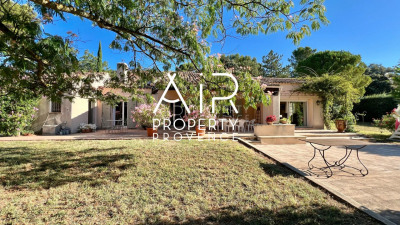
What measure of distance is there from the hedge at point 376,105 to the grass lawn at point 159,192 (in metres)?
26.8

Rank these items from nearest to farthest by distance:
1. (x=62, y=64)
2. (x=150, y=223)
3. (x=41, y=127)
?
1. (x=150, y=223)
2. (x=62, y=64)
3. (x=41, y=127)

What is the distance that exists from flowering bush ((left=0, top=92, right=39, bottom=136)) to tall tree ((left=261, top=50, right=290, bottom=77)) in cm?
4022

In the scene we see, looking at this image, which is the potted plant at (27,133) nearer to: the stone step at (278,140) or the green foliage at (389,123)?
the stone step at (278,140)

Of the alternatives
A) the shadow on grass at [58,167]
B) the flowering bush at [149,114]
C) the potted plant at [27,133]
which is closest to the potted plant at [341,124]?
the flowering bush at [149,114]

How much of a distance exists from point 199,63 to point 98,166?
13.5ft

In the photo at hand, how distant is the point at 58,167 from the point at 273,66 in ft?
144

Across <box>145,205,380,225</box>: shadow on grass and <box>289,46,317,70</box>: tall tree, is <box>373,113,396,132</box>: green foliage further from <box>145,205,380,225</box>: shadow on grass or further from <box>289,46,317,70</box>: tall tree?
<box>289,46,317,70</box>: tall tree

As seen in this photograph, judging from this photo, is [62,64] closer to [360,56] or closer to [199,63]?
[199,63]

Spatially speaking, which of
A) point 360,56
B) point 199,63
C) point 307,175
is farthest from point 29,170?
point 360,56

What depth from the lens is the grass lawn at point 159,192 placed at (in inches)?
121

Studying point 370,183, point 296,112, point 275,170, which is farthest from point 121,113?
point 370,183

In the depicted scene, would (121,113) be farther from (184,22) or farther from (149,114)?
(184,22)

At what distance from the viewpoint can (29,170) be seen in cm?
534

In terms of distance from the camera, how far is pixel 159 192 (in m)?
4.00
